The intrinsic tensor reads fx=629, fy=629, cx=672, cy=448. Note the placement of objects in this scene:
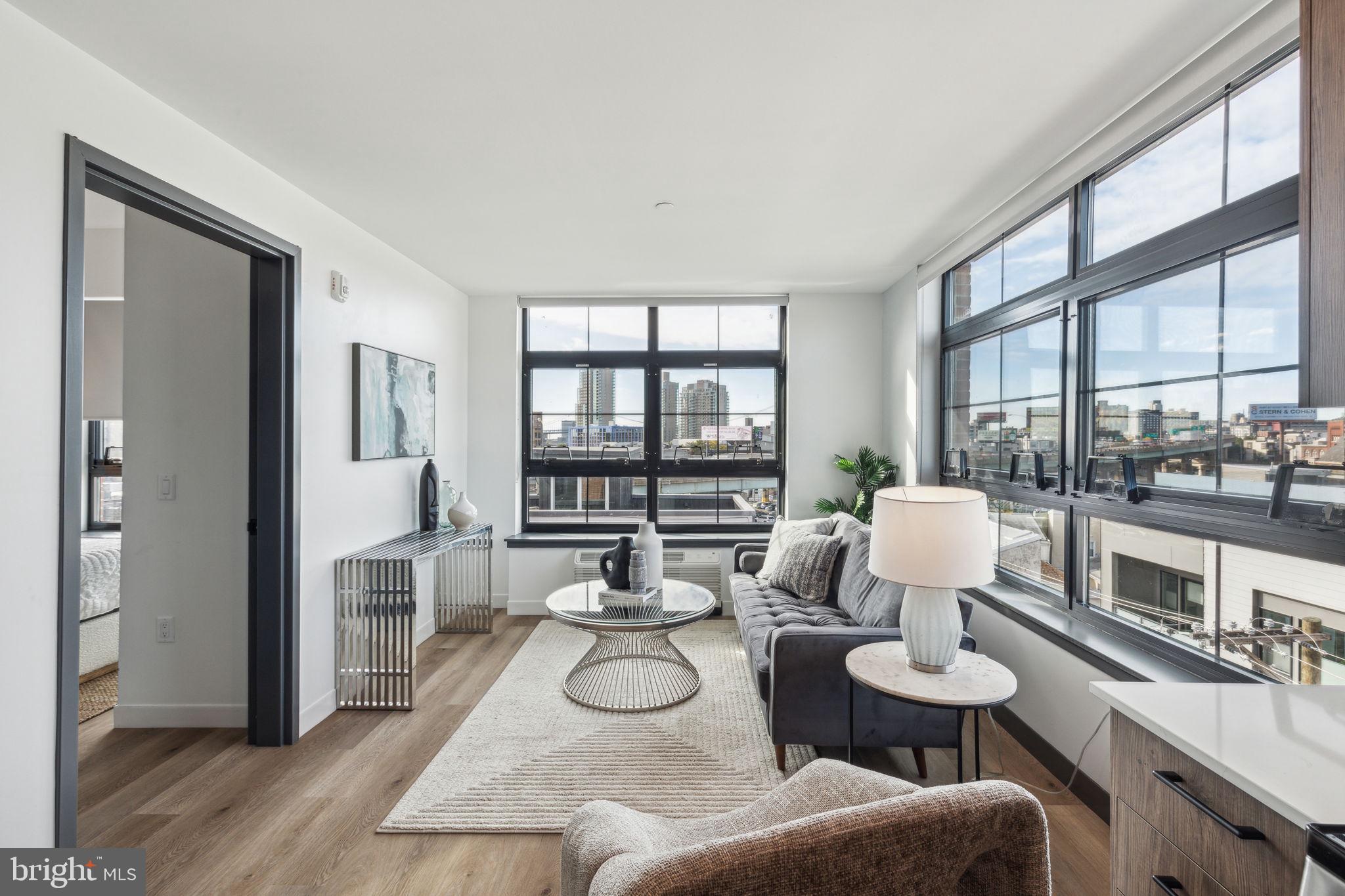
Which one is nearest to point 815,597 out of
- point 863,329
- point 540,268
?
point 863,329

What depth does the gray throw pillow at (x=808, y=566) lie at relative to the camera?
3488 mm

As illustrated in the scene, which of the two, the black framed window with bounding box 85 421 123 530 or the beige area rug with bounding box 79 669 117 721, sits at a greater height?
the black framed window with bounding box 85 421 123 530

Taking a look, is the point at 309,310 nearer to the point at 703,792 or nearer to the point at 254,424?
the point at 254,424

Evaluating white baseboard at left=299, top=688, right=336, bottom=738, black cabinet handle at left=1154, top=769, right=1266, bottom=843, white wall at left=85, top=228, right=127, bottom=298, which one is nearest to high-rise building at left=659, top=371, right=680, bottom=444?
white baseboard at left=299, top=688, right=336, bottom=738

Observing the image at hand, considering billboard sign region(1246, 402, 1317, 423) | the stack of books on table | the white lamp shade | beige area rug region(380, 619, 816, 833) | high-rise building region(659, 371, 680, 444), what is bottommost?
beige area rug region(380, 619, 816, 833)

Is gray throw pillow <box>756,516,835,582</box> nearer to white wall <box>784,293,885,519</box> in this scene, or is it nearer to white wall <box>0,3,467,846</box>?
white wall <box>784,293,885,519</box>

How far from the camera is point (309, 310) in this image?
116 inches

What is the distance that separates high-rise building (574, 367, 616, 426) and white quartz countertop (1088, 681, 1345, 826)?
408 cm

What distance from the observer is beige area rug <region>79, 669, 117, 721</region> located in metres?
3.05

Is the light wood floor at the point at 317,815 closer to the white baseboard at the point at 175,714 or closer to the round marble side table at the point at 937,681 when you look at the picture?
the white baseboard at the point at 175,714

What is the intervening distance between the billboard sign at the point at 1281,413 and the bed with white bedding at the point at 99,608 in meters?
→ 5.00

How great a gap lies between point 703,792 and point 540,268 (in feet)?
10.8

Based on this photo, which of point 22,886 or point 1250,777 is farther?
point 22,886

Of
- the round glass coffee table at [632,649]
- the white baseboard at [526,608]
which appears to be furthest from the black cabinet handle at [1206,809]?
the white baseboard at [526,608]
